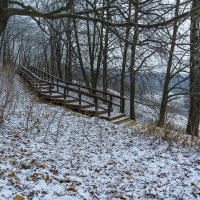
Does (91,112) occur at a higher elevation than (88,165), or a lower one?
higher

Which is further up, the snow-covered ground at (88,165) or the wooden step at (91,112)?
the wooden step at (91,112)

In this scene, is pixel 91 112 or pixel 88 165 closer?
pixel 88 165

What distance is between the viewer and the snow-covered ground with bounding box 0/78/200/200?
16.1 ft

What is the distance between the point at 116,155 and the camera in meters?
7.06

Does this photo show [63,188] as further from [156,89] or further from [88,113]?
[156,89]

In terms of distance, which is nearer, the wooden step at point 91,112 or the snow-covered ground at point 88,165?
the snow-covered ground at point 88,165

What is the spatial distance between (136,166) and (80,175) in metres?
1.54

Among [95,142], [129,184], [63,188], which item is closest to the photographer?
[63,188]

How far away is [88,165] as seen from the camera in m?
6.15

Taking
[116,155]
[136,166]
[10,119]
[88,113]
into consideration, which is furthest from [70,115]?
[136,166]

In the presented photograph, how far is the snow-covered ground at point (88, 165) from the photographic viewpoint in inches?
193

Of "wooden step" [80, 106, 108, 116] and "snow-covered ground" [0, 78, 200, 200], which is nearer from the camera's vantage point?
"snow-covered ground" [0, 78, 200, 200]

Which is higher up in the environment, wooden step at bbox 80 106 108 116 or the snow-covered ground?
wooden step at bbox 80 106 108 116

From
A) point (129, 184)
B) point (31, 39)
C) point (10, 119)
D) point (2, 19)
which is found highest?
point (31, 39)
